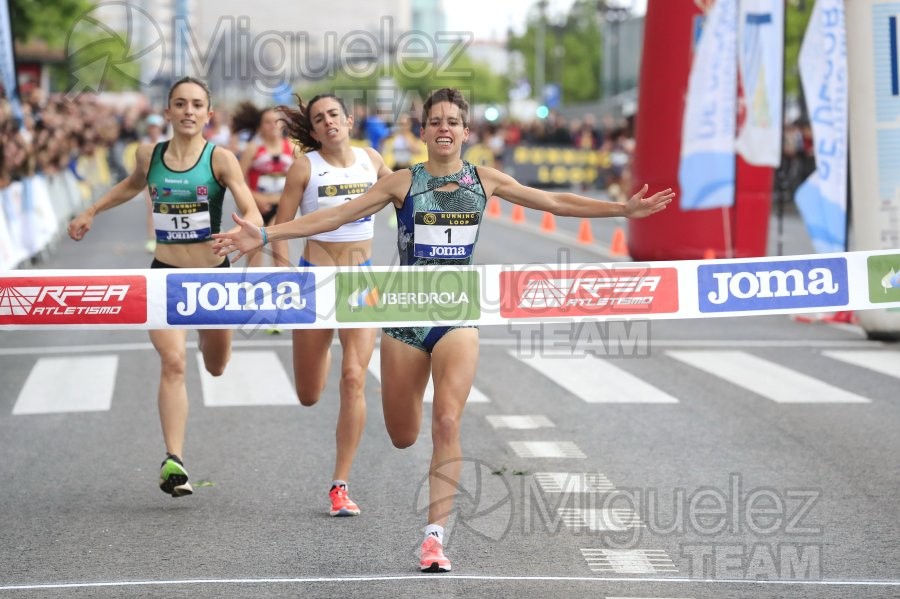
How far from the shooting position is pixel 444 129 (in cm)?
721

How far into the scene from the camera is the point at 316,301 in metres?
7.65

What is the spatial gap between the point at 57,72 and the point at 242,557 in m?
69.3

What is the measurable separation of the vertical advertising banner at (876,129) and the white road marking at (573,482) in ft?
25.2

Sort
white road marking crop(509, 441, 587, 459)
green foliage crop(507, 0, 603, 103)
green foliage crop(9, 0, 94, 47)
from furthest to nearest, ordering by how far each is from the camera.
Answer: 1. green foliage crop(507, 0, 603, 103)
2. green foliage crop(9, 0, 94, 47)
3. white road marking crop(509, 441, 587, 459)

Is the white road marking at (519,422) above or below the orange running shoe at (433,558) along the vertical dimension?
below

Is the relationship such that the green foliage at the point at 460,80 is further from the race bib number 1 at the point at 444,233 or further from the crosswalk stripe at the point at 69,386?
the race bib number 1 at the point at 444,233

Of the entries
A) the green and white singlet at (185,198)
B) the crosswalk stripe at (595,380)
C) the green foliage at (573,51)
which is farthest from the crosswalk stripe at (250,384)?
the green foliage at (573,51)

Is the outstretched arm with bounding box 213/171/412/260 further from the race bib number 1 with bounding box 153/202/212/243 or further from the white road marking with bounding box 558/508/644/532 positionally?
the white road marking with bounding box 558/508/644/532

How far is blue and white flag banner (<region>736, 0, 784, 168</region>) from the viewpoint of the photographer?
64.3ft

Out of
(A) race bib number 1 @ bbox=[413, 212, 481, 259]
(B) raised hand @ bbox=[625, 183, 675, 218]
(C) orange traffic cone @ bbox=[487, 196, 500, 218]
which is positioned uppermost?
(B) raised hand @ bbox=[625, 183, 675, 218]

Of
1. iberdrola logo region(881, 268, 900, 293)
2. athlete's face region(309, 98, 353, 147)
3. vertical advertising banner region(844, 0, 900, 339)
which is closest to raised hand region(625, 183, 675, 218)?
iberdrola logo region(881, 268, 900, 293)

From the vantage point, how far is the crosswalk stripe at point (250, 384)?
1230 cm

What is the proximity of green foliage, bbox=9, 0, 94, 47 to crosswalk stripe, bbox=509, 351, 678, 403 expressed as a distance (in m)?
35.3

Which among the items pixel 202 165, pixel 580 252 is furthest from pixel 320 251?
pixel 580 252
